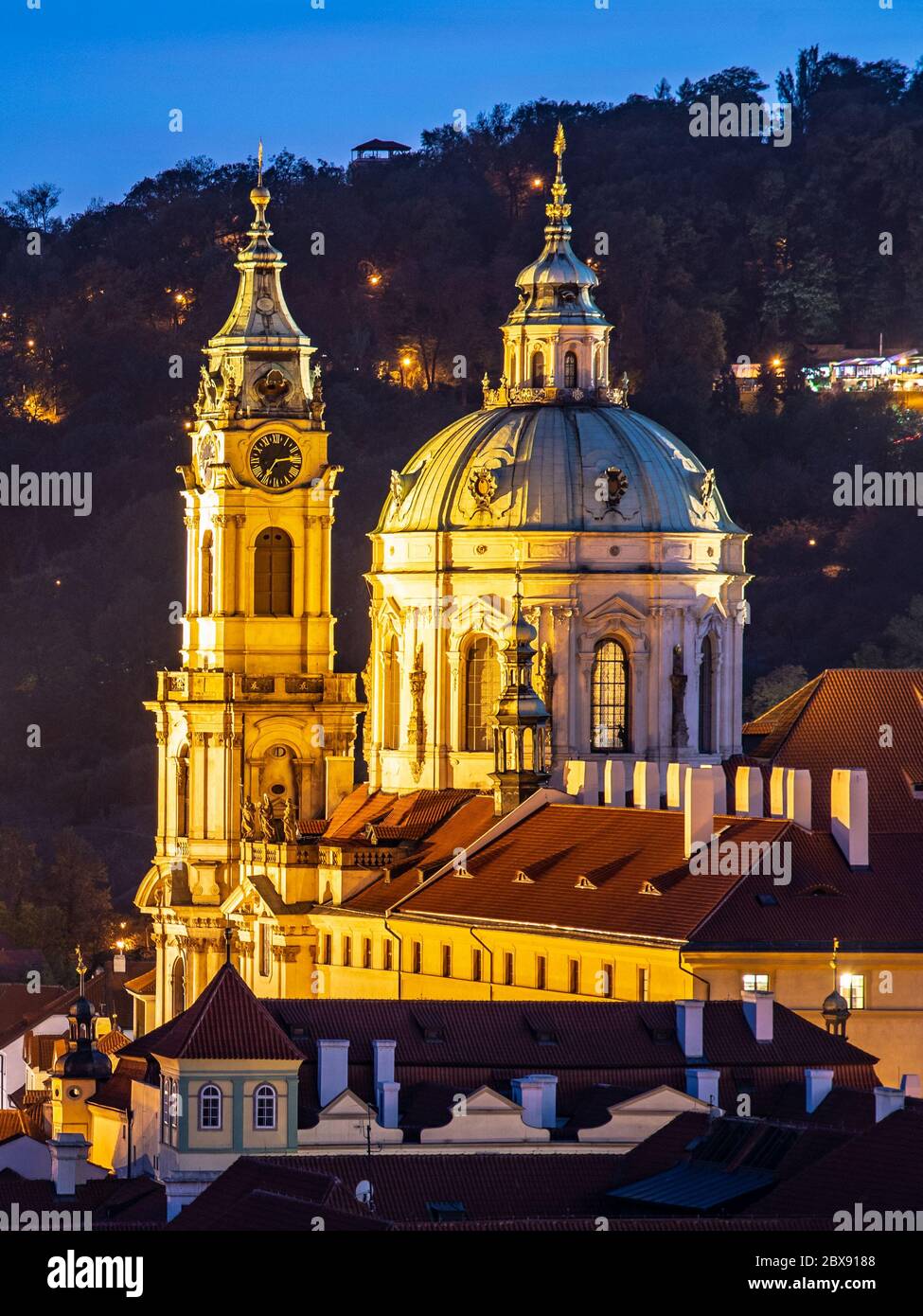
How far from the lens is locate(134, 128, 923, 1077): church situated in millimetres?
144250

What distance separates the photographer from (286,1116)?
11050cm

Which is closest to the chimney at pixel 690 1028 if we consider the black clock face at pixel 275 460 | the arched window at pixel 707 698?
the arched window at pixel 707 698

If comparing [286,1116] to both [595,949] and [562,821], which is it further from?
[562,821]

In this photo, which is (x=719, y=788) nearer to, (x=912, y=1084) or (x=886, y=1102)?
(x=912, y=1084)

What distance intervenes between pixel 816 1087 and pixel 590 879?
2372 centimetres

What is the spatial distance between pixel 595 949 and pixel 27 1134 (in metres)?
13.0

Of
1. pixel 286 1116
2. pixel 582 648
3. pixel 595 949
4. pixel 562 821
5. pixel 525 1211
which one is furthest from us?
pixel 582 648

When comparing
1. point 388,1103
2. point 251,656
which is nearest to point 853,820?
point 388,1103

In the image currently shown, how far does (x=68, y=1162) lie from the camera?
113 meters

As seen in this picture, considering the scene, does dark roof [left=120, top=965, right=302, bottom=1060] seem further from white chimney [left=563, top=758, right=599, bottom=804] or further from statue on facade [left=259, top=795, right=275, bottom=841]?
statue on facade [left=259, top=795, right=275, bottom=841]

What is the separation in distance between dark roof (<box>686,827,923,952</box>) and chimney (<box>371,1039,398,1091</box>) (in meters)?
11.8
